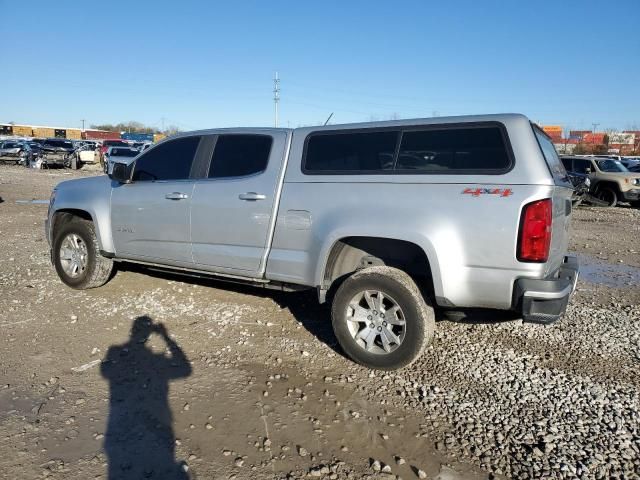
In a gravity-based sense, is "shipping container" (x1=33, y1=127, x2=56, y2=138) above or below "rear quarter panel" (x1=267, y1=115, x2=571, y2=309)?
above

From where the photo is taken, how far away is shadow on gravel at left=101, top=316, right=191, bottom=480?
2.66m

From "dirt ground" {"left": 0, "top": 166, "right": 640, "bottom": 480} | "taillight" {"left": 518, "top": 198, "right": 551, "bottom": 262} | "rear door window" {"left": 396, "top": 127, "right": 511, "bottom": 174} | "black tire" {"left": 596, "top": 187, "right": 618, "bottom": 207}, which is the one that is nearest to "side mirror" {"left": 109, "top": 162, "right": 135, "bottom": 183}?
"dirt ground" {"left": 0, "top": 166, "right": 640, "bottom": 480}

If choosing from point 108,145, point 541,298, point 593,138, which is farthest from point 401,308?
point 593,138

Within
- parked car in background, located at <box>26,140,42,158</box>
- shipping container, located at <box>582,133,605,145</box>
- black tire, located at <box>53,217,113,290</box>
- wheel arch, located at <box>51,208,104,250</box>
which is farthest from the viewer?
shipping container, located at <box>582,133,605,145</box>

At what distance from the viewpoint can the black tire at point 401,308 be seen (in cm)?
365

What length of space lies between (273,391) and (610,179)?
17.8m

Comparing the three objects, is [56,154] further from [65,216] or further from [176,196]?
[176,196]

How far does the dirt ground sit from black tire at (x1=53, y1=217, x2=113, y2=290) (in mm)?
149

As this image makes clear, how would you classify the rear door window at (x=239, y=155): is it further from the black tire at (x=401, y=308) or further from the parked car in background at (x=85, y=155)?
the parked car in background at (x=85, y=155)

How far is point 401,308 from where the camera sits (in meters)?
3.70

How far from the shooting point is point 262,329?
4652 mm

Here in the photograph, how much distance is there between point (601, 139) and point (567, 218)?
278 ft

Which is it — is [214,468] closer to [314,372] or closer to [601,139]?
[314,372]

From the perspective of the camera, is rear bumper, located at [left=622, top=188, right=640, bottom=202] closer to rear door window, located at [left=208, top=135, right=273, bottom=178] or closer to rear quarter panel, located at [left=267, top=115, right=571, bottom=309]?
rear quarter panel, located at [left=267, top=115, right=571, bottom=309]
